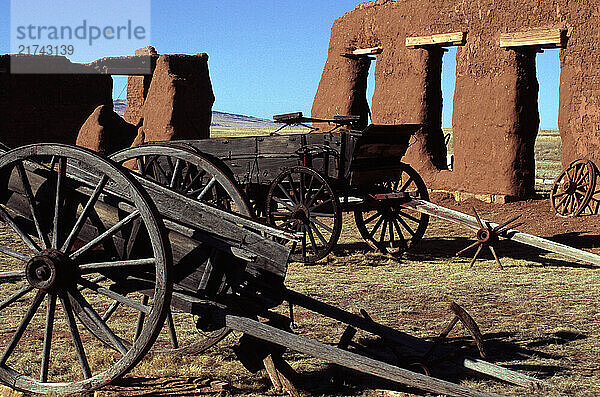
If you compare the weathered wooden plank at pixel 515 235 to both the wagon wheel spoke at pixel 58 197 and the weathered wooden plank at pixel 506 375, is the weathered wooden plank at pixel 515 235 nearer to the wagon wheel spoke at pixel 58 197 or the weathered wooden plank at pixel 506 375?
the weathered wooden plank at pixel 506 375

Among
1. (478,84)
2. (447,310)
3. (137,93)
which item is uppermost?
(137,93)

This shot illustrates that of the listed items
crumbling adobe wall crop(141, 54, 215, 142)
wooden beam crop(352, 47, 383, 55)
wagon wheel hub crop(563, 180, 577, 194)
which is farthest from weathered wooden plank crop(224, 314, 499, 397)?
crumbling adobe wall crop(141, 54, 215, 142)

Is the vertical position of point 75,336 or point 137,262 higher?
point 137,262

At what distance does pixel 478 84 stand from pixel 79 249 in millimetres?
10453

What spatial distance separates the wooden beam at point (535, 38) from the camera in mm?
11305

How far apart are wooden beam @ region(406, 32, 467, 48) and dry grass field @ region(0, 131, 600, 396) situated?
13.4 feet

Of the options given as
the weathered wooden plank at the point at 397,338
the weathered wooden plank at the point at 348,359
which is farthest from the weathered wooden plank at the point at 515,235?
→ the weathered wooden plank at the point at 348,359

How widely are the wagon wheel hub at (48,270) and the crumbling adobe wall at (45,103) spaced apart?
16.1 meters

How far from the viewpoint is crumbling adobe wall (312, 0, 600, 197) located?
1124cm

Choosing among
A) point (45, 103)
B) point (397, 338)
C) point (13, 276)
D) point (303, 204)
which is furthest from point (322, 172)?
point (45, 103)

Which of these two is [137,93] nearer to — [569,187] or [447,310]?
[569,187]

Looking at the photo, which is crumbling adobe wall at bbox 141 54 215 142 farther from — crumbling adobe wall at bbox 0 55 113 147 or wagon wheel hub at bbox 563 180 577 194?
wagon wheel hub at bbox 563 180 577 194

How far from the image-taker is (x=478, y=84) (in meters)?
12.7

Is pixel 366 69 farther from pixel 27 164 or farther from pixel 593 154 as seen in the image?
pixel 27 164
